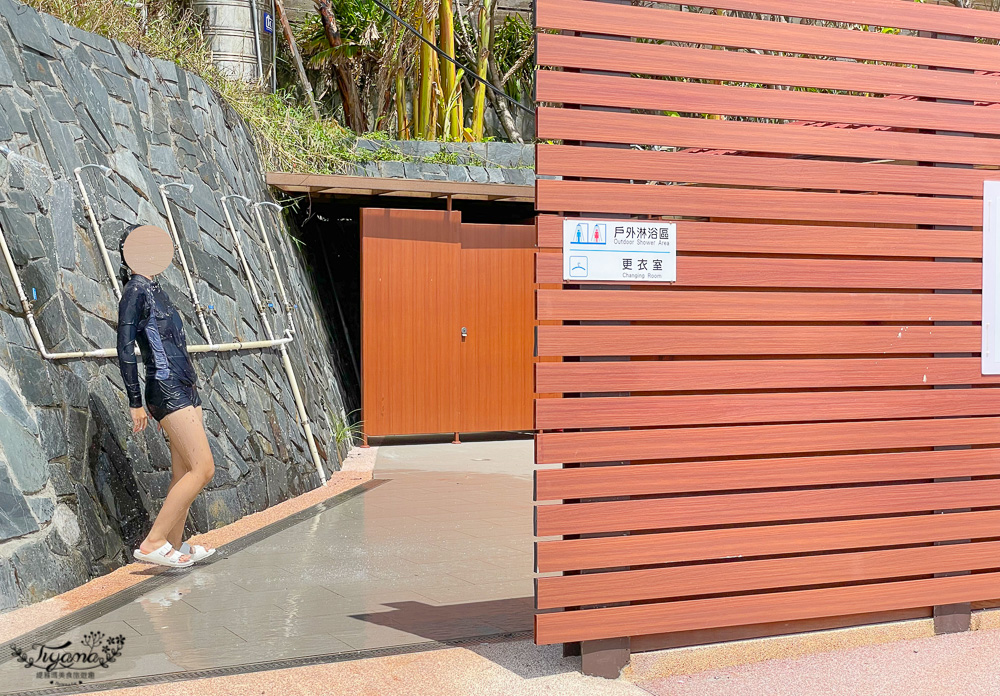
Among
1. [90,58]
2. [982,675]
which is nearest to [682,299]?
[982,675]

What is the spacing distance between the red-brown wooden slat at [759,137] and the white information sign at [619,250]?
129 millimetres

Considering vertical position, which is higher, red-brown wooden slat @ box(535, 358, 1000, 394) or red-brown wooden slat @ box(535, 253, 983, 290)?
red-brown wooden slat @ box(535, 253, 983, 290)

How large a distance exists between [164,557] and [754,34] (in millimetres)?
4149

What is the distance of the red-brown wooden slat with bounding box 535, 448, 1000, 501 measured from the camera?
4.12 m

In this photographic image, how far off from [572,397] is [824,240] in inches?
53.6

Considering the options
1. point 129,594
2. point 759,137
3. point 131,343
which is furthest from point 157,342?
point 759,137

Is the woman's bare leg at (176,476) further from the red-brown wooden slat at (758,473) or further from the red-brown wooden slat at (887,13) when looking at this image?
the red-brown wooden slat at (887,13)

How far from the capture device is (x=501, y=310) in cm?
1276

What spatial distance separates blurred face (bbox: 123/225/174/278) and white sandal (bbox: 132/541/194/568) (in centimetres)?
155

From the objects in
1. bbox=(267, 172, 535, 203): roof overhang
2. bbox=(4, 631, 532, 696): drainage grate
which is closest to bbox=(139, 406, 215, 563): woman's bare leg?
bbox=(4, 631, 532, 696): drainage grate

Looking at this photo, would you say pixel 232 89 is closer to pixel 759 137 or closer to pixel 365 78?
pixel 365 78

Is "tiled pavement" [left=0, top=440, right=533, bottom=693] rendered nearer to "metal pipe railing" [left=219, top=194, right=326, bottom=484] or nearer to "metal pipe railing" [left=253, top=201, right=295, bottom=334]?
"metal pipe railing" [left=219, top=194, right=326, bottom=484]

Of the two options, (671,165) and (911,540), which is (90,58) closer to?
(671,165)

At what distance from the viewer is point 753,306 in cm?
442
